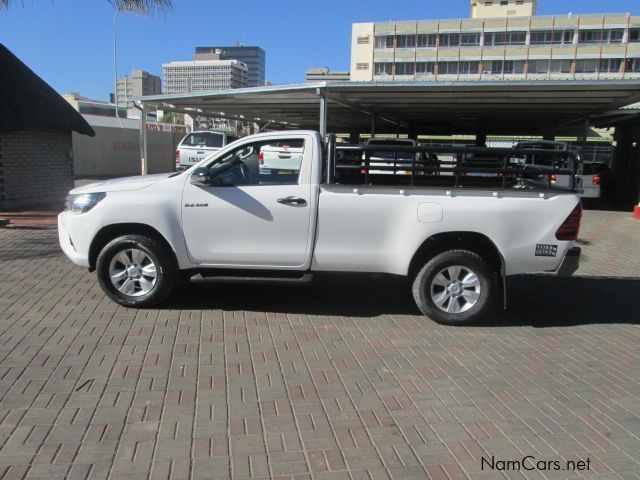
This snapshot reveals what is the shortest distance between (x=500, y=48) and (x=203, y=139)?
83.8 meters

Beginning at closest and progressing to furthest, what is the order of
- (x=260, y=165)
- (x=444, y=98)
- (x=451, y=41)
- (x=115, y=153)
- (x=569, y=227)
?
(x=569, y=227)
(x=260, y=165)
(x=444, y=98)
(x=115, y=153)
(x=451, y=41)

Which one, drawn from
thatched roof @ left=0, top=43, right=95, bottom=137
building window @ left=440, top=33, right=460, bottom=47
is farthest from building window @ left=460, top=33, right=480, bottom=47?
thatched roof @ left=0, top=43, right=95, bottom=137

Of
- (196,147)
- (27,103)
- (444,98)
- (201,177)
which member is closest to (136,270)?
(201,177)

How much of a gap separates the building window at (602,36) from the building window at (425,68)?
22.6 m

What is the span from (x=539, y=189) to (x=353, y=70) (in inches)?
3865

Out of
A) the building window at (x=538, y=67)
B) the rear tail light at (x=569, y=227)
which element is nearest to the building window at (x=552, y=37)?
the building window at (x=538, y=67)

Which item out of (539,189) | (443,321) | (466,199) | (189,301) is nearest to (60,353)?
(189,301)

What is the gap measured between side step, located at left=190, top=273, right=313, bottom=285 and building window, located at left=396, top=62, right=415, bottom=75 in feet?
318

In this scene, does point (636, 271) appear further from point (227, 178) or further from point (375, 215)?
point (227, 178)

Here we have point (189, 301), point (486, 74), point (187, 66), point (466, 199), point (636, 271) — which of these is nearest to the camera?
point (466, 199)

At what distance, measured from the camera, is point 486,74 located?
94812 mm

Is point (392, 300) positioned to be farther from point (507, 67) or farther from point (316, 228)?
point (507, 67)

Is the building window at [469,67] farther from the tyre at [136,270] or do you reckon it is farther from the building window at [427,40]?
the tyre at [136,270]

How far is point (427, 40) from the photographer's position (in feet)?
316
